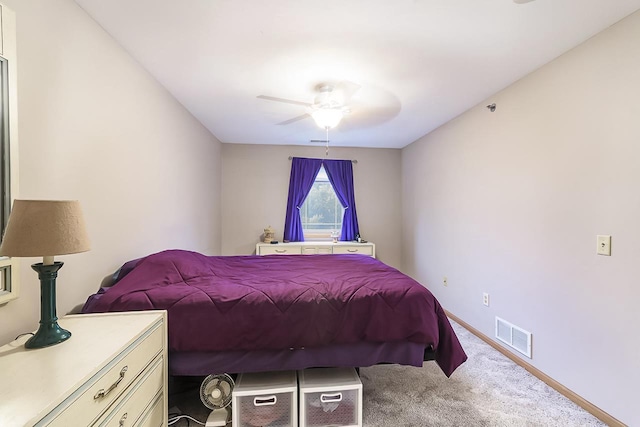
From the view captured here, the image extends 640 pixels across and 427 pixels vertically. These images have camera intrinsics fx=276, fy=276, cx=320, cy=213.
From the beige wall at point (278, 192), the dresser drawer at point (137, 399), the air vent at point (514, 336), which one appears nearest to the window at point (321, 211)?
the beige wall at point (278, 192)

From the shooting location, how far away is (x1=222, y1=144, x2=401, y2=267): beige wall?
4.47 m

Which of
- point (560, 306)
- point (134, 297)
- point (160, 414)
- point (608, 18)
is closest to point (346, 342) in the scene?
point (160, 414)

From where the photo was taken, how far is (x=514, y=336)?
2.34m

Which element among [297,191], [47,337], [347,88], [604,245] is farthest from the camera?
[297,191]

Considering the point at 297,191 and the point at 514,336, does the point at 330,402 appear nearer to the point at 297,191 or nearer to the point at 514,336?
the point at 514,336

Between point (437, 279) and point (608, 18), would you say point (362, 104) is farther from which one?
point (437, 279)

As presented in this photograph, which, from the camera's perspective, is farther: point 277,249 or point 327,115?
point 277,249

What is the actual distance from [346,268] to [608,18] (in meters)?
2.29

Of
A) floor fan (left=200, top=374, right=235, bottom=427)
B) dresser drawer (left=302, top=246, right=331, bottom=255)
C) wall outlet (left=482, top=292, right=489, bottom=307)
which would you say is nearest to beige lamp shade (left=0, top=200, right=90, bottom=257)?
floor fan (left=200, top=374, right=235, bottom=427)

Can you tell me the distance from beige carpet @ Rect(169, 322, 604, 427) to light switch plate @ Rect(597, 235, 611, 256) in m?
1.01

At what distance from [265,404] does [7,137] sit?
1.72 metres

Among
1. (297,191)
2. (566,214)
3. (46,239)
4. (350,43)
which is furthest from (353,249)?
(46,239)

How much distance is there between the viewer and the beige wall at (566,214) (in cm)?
158

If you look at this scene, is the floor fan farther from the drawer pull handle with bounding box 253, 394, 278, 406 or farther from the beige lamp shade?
the beige lamp shade
